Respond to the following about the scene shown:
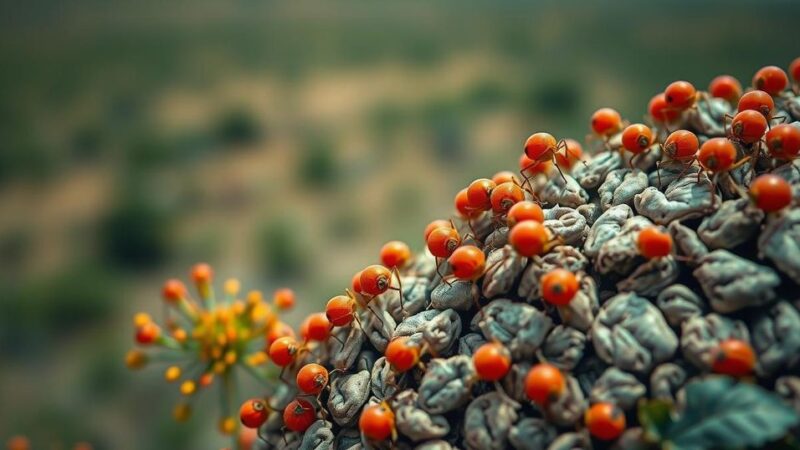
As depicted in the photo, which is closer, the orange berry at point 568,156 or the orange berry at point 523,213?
the orange berry at point 523,213

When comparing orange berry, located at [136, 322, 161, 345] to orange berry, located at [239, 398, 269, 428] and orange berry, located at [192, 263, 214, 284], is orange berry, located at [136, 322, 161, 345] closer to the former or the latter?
orange berry, located at [192, 263, 214, 284]

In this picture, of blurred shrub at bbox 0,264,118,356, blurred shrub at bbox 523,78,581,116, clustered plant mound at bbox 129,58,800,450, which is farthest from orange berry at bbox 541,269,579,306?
blurred shrub at bbox 523,78,581,116

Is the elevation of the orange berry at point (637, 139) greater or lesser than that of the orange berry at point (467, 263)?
greater

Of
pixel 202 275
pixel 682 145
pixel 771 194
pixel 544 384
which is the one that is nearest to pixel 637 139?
pixel 682 145

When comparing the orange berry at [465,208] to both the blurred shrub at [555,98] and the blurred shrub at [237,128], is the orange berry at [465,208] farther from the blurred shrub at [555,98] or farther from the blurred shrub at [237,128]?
the blurred shrub at [237,128]

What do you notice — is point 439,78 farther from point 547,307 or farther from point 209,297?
point 547,307

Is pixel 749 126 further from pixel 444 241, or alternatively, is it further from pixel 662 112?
pixel 444 241

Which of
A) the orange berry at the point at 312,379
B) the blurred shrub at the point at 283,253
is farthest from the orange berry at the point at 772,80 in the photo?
the blurred shrub at the point at 283,253

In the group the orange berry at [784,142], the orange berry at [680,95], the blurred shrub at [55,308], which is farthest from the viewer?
the blurred shrub at [55,308]
